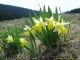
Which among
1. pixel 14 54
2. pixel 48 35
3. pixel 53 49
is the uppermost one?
pixel 48 35

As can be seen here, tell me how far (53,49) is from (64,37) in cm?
25

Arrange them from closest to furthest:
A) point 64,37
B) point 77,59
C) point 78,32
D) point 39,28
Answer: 1. point 77,59
2. point 39,28
3. point 64,37
4. point 78,32

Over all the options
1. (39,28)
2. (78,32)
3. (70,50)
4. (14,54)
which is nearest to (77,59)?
(70,50)

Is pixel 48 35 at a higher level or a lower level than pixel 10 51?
higher

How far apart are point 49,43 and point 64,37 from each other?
259mm

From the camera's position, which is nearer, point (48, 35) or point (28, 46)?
point (48, 35)

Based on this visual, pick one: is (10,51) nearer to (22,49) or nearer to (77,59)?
(22,49)

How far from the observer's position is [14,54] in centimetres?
373

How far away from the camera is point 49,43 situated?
2.95 m

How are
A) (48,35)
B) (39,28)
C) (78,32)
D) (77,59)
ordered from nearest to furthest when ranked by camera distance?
(77,59)
(39,28)
(48,35)
(78,32)

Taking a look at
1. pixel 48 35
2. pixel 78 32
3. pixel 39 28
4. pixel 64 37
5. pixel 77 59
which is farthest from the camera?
pixel 78 32

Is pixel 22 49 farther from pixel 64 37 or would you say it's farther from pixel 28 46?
pixel 64 37

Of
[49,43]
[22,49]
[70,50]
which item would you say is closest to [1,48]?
[22,49]

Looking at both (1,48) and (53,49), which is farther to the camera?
(1,48)
